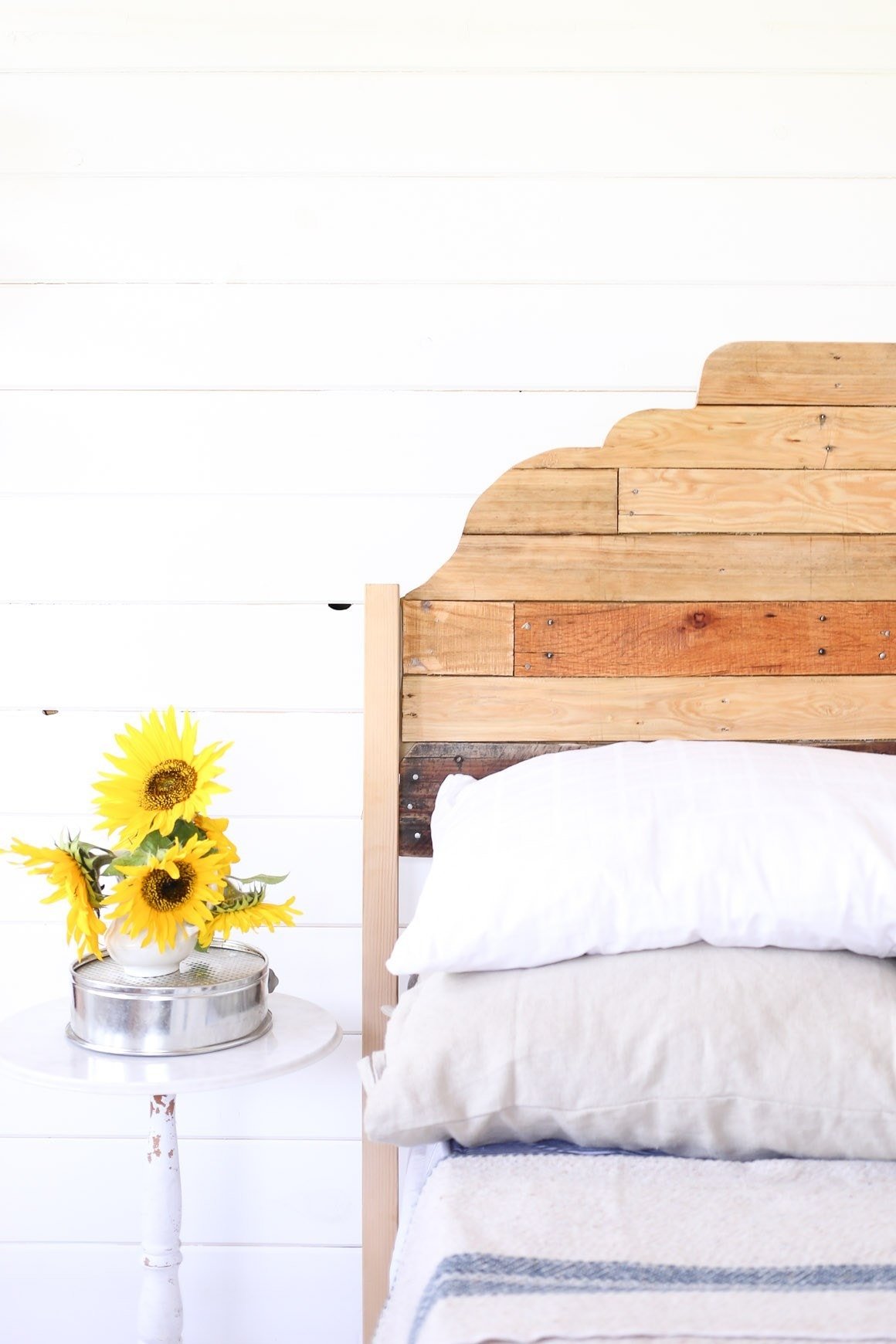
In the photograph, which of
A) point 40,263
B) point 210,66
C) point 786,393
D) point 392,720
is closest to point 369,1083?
point 392,720

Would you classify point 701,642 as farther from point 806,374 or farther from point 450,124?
point 450,124

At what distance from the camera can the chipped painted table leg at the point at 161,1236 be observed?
1165 millimetres

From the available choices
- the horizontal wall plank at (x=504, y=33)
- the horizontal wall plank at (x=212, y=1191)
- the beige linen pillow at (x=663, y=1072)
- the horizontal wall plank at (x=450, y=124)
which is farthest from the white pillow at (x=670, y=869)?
the horizontal wall plank at (x=504, y=33)

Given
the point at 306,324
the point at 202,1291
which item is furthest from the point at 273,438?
the point at 202,1291

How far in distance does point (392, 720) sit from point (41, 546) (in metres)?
0.49

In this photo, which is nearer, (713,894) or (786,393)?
(713,894)

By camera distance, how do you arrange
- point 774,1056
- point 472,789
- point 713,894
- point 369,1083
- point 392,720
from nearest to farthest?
point 774,1056, point 713,894, point 369,1083, point 472,789, point 392,720

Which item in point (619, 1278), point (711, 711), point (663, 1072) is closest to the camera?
point (619, 1278)

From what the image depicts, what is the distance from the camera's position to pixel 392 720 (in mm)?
1400

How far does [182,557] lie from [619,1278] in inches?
40.5

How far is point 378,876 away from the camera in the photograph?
1416mm

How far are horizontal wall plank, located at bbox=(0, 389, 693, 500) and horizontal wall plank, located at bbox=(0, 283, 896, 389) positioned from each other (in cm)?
2

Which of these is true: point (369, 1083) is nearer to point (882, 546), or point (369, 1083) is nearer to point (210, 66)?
point (882, 546)

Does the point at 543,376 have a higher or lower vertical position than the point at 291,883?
higher
